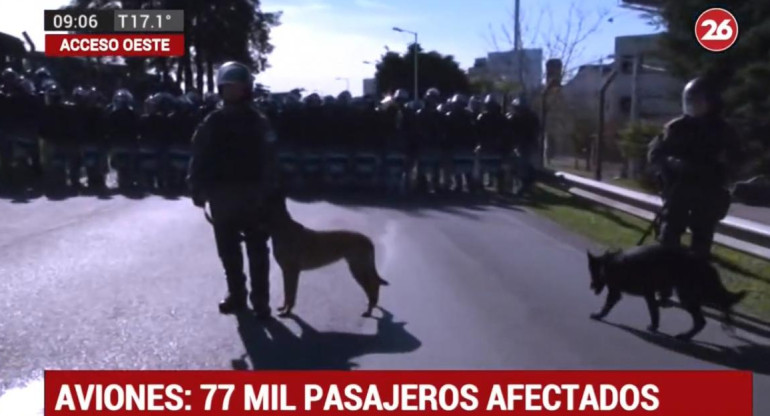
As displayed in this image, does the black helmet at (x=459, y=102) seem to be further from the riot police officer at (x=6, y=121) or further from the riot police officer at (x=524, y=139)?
the riot police officer at (x=6, y=121)

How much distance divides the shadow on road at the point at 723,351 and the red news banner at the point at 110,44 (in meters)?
15.2

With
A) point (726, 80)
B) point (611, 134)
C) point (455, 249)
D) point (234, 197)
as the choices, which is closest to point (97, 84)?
point (611, 134)

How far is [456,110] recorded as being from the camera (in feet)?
82.8

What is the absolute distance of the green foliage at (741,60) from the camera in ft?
81.1

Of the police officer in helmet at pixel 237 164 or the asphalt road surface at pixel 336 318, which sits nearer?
the asphalt road surface at pixel 336 318

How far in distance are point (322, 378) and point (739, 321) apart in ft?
13.0

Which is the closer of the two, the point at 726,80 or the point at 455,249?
the point at 455,249

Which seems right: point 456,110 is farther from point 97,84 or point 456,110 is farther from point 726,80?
point 97,84

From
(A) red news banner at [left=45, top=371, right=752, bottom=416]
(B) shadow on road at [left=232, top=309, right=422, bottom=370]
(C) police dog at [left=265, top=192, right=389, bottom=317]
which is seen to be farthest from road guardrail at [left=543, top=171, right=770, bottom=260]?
(A) red news banner at [left=45, top=371, right=752, bottom=416]

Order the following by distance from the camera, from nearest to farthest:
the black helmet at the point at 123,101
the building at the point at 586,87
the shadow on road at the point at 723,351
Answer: the shadow on road at the point at 723,351
the black helmet at the point at 123,101
the building at the point at 586,87

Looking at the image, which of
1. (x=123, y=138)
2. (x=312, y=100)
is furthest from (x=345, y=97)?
(x=123, y=138)

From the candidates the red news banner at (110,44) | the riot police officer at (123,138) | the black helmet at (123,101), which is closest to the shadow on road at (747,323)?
the red news banner at (110,44)

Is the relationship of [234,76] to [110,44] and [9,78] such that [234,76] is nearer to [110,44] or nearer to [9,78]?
[110,44]

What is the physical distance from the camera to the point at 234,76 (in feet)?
32.1
